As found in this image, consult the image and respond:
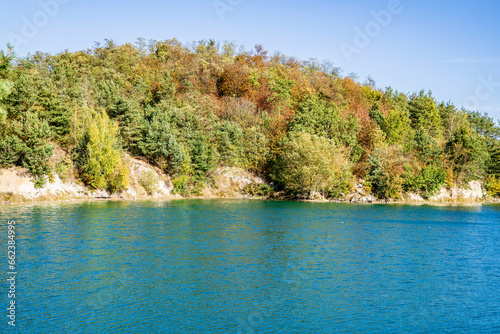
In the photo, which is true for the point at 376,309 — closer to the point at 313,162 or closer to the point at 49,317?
the point at 49,317

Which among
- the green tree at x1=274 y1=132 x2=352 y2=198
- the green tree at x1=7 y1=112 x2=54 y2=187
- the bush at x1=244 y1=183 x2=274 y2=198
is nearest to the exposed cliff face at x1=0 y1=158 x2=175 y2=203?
the green tree at x1=7 y1=112 x2=54 y2=187

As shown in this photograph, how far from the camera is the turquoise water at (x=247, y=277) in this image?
67.6 feet

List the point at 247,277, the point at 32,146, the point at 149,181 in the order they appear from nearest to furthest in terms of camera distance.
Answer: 1. the point at 247,277
2. the point at 32,146
3. the point at 149,181

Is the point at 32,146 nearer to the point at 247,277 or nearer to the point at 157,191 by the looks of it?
the point at 157,191

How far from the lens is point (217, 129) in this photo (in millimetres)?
98375

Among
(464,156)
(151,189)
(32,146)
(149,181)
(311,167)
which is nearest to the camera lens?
(32,146)

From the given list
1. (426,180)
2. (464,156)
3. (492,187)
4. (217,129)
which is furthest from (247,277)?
(492,187)

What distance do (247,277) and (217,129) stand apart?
7330 centimetres

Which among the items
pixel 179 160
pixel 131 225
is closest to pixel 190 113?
pixel 179 160

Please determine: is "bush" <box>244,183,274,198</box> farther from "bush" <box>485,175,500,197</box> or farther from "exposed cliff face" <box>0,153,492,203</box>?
"bush" <box>485,175,500,197</box>

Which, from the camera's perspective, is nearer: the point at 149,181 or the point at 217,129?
the point at 149,181

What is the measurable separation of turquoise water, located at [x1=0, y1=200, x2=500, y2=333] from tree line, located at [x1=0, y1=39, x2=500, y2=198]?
27192mm

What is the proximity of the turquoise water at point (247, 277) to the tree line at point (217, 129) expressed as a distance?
2719 cm

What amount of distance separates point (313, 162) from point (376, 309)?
62116 mm
